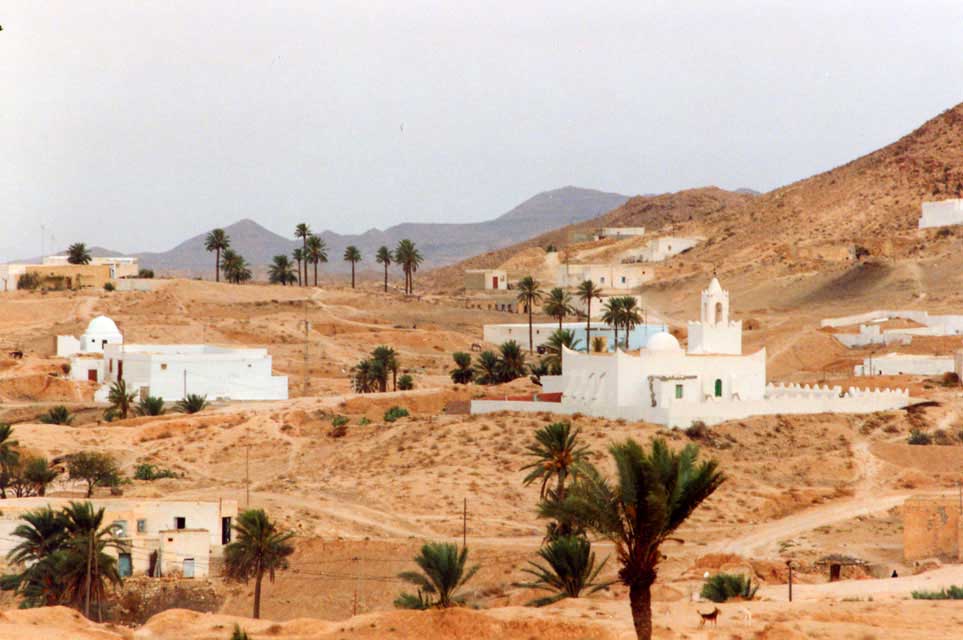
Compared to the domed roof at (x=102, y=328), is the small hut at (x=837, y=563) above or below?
below

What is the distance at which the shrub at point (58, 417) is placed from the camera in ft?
180

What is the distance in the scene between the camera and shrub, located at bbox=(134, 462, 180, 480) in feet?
147

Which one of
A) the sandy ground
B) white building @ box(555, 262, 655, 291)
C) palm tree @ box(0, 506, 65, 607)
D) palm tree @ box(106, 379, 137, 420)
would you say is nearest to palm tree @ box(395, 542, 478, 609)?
the sandy ground

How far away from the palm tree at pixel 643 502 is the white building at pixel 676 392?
23952 mm

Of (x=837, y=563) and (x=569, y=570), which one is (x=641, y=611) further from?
(x=837, y=563)

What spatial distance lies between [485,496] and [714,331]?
1221 centimetres

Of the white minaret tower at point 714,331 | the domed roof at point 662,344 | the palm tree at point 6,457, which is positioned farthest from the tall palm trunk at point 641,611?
the white minaret tower at point 714,331

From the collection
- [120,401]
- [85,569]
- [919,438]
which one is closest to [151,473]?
[120,401]

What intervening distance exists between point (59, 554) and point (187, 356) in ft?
100.0

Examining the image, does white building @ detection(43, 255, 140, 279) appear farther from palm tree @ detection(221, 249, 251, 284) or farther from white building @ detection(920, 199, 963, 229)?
white building @ detection(920, 199, 963, 229)

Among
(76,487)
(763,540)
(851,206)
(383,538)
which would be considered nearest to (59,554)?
(383,538)

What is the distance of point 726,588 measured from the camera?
26.5m

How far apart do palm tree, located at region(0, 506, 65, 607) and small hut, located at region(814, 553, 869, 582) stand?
1586 centimetres

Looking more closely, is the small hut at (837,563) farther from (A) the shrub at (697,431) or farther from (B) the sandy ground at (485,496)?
(A) the shrub at (697,431)
